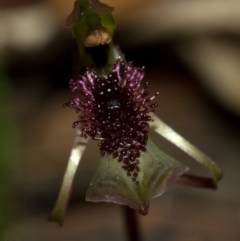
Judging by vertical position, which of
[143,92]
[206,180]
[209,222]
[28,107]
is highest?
[143,92]

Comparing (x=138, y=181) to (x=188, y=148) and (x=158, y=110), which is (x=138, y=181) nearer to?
(x=188, y=148)

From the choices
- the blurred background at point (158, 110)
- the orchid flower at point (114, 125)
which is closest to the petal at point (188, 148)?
the orchid flower at point (114, 125)

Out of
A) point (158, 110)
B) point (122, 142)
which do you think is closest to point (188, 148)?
point (122, 142)

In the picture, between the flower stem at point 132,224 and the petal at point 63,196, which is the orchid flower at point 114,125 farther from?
the flower stem at point 132,224

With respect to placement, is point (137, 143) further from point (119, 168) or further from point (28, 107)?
point (28, 107)

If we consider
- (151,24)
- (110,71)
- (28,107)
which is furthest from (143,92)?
(28,107)

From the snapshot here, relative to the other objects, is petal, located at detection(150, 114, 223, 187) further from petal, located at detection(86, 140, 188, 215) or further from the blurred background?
the blurred background

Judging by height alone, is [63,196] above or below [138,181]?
below
